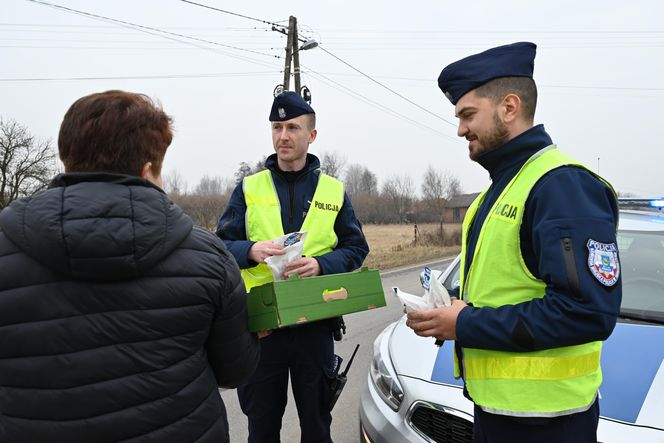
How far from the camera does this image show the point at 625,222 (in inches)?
128

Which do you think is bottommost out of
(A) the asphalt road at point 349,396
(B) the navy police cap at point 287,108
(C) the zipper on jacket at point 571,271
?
(A) the asphalt road at point 349,396

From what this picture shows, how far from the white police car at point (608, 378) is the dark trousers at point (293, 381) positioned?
1.13ft

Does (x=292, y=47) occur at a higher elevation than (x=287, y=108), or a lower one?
higher

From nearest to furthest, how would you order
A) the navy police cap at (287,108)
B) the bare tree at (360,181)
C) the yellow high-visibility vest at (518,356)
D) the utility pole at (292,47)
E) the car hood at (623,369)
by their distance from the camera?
the yellow high-visibility vest at (518,356), the car hood at (623,369), the navy police cap at (287,108), the utility pole at (292,47), the bare tree at (360,181)

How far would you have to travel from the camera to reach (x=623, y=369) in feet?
6.72

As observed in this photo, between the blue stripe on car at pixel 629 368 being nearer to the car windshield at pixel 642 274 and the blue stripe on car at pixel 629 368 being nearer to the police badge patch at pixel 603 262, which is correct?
the car windshield at pixel 642 274

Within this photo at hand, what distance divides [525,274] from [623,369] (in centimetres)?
104

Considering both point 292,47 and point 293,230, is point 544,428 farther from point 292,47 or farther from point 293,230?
point 292,47

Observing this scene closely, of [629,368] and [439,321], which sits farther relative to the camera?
[629,368]

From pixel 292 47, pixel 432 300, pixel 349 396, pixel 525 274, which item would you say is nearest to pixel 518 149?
pixel 525 274

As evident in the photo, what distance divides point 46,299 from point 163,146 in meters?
0.54

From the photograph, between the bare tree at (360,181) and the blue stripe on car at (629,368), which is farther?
the bare tree at (360,181)

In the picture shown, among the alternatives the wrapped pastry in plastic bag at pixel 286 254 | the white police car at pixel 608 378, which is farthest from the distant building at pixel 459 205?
the wrapped pastry in plastic bag at pixel 286 254

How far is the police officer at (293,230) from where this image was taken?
239cm
